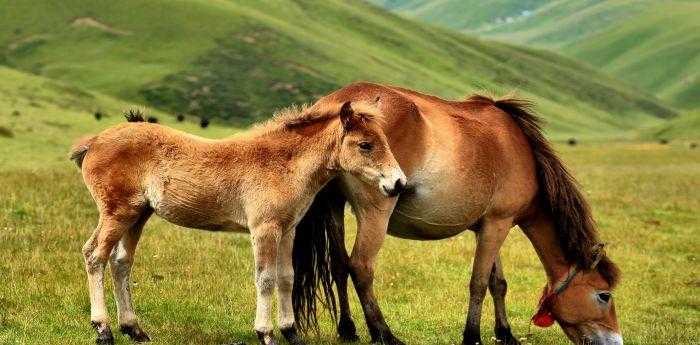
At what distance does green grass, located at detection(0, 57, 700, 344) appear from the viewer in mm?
10359

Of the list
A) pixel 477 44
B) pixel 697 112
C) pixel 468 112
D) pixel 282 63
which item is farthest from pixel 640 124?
pixel 468 112

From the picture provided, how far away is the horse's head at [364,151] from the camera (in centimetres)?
860

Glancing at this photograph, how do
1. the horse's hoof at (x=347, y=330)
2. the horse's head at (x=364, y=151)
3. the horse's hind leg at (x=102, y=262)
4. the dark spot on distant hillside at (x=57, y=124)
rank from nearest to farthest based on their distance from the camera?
the horse's head at (x=364, y=151) → the horse's hind leg at (x=102, y=262) → the horse's hoof at (x=347, y=330) → the dark spot on distant hillside at (x=57, y=124)

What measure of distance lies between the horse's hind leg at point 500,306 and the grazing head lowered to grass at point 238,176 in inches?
95.5

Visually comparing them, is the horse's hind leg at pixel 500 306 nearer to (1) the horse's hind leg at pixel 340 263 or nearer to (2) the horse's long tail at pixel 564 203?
(2) the horse's long tail at pixel 564 203

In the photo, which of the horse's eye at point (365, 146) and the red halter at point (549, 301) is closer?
the horse's eye at point (365, 146)

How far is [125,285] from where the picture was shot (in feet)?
30.8

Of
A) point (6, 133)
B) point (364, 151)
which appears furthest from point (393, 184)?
point (6, 133)

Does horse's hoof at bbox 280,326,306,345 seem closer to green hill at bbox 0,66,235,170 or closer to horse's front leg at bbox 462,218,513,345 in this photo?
horse's front leg at bbox 462,218,513,345

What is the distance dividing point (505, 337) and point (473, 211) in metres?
1.79

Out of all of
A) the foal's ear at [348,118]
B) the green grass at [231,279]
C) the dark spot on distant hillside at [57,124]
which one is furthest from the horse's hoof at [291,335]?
the dark spot on distant hillside at [57,124]

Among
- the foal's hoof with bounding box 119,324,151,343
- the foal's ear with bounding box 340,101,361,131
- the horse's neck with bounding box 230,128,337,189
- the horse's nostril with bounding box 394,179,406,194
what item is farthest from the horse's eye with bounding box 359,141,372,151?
the foal's hoof with bounding box 119,324,151,343

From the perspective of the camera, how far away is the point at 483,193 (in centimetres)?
989

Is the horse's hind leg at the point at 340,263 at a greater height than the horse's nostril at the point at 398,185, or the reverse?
the horse's nostril at the point at 398,185
